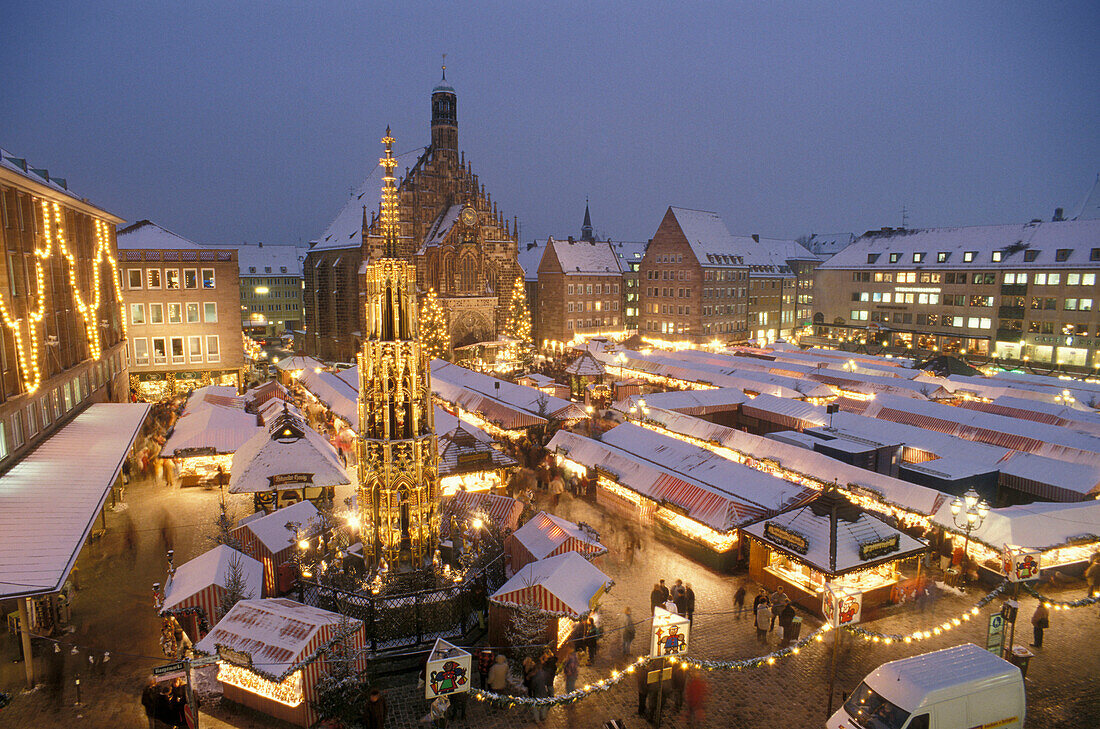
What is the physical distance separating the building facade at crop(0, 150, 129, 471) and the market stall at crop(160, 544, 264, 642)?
677 cm

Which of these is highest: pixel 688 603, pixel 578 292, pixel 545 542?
pixel 578 292

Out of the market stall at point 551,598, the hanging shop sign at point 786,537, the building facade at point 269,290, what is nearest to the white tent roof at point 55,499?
the market stall at point 551,598

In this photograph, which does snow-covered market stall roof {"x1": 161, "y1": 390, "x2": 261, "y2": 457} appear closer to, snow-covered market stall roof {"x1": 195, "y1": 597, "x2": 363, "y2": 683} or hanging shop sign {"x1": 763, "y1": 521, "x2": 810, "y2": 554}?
snow-covered market stall roof {"x1": 195, "y1": 597, "x2": 363, "y2": 683}

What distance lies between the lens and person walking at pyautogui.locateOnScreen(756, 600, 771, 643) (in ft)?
43.2

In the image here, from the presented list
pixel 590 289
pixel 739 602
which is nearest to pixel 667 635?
pixel 739 602

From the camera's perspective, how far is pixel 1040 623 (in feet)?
42.4

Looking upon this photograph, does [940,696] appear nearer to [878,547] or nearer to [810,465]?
[878,547]

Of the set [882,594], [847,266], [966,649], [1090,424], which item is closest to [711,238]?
[847,266]

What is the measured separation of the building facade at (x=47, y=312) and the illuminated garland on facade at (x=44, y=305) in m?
0.03

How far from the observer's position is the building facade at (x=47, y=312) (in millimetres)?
16125

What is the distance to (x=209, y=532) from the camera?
18.6 meters

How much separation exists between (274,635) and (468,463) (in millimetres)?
9407

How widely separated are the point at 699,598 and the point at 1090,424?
19141mm

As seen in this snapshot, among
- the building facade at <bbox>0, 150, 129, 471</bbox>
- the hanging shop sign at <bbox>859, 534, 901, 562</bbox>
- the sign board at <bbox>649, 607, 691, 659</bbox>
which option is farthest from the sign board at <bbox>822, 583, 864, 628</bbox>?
the building facade at <bbox>0, 150, 129, 471</bbox>
